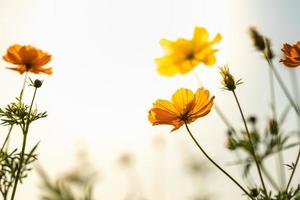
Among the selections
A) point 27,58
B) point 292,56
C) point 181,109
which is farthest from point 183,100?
point 27,58

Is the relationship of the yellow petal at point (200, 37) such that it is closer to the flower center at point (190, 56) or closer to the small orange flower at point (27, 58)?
the flower center at point (190, 56)

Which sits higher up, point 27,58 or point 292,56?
point 27,58

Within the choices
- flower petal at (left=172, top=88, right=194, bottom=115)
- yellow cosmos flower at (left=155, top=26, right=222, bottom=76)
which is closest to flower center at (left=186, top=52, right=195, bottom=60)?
yellow cosmos flower at (left=155, top=26, right=222, bottom=76)

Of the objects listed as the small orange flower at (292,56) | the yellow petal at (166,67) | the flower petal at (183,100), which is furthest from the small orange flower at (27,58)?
the small orange flower at (292,56)

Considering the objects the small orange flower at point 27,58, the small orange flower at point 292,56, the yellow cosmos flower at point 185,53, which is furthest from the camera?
the small orange flower at point 27,58

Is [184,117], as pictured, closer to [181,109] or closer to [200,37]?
[181,109]

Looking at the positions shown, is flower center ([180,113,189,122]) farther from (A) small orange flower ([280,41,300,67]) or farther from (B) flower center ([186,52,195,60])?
(B) flower center ([186,52,195,60])

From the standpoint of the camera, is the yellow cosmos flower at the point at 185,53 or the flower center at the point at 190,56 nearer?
the yellow cosmos flower at the point at 185,53
